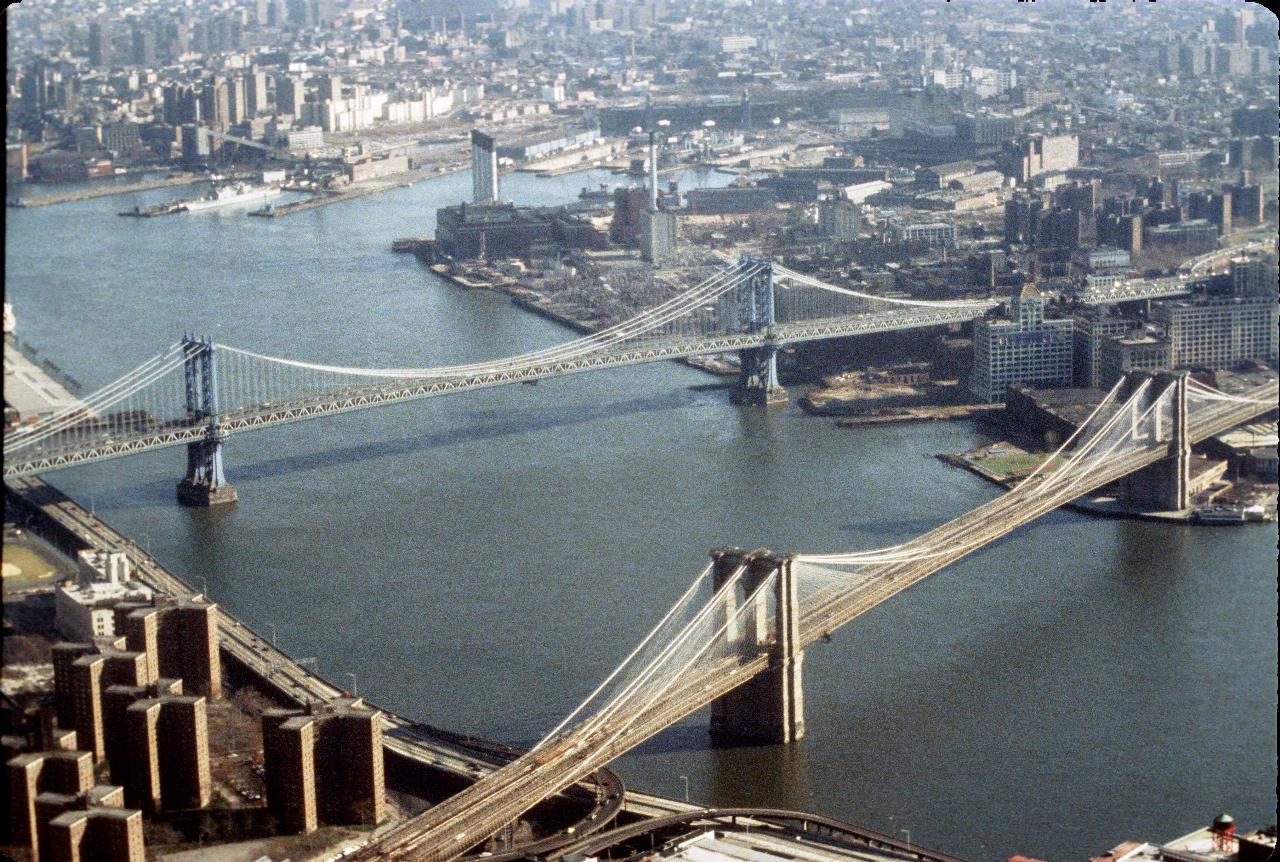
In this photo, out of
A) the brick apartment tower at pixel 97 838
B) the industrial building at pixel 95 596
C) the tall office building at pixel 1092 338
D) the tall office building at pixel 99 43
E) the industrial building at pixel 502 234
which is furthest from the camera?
the tall office building at pixel 99 43

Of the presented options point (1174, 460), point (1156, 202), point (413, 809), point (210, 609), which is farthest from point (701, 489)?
point (1156, 202)

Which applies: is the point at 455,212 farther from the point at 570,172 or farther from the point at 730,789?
the point at 730,789

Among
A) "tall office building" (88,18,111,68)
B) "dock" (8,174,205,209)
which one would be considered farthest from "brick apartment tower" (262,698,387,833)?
"tall office building" (88,18,111,68)

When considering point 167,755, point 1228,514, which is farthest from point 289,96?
point 167,755

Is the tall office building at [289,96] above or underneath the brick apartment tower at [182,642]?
above

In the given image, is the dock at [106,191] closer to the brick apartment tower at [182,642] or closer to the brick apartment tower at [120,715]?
the brick apartment tower at [182,642]

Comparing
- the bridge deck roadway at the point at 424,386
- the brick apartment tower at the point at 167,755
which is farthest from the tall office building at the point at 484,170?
the brick apartment tower at the point at 167,755

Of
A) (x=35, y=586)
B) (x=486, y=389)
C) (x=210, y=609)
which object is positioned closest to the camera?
(x=210, y=609)
